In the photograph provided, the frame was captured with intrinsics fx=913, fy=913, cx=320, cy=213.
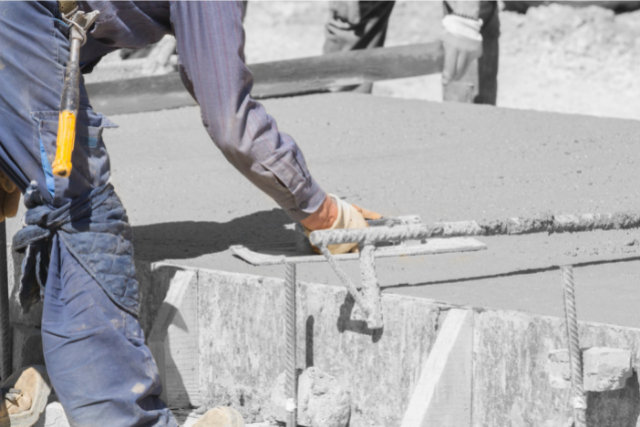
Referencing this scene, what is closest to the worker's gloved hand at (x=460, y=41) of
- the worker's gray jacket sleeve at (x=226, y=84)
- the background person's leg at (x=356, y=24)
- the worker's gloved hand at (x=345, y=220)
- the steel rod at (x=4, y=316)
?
the background person's leg at (x=356, y=24)

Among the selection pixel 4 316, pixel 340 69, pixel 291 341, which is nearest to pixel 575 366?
pixel 291 341

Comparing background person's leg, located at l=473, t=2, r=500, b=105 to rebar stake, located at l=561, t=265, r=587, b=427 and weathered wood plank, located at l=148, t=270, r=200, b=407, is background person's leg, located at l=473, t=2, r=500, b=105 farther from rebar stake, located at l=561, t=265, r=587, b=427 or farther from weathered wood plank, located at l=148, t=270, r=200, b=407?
rebar stake, located at l=561, t=265, r=587, b=427

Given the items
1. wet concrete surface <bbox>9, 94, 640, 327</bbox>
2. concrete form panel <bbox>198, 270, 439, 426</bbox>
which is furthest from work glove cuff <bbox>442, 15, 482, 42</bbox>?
concrete form panel <bbox>198, 270, 439, 426</bbox>

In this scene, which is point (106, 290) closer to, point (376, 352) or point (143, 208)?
point (376, 352)

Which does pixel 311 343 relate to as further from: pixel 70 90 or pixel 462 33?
pixel 462 33

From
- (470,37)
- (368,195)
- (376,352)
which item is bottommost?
(376,352)

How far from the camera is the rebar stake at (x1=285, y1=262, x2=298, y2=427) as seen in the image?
7.48ft

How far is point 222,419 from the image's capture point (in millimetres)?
2184

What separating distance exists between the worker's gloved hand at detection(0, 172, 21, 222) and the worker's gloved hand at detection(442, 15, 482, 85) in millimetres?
3481

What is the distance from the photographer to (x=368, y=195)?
366 cm

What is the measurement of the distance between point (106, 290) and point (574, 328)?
1075 millimetres

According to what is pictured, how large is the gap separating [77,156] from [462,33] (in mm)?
3620

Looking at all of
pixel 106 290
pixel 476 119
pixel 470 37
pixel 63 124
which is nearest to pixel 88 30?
pixel 63 124

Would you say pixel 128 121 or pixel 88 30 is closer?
pixel 88 30
